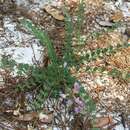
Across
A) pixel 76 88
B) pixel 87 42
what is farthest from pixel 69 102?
pixel 87 42

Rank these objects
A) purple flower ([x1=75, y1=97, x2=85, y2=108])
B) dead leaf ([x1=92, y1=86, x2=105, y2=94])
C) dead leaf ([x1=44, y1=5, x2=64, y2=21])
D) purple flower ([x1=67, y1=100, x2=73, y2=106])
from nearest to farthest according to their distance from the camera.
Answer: purple flower ([x1=75, y1=97, x2=85, y2=108]) < purple flower ([x1=67, y1=100, x2=73, y2=106]) < dead leaf ([x1=92, y1=86, x2=105, y2=94]) < dead leaf ([x1=44, y1=5, x2=64, y2=21])

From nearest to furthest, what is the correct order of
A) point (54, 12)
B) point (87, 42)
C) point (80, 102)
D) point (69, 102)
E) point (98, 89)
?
1. point (80, 102)
2. point (69, 102)
3. point (98, 89)
4. point (87, 42)
5. point (54, 12)

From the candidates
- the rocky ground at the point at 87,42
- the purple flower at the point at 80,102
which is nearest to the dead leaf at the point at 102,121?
the rocky ground at the point at 87,42

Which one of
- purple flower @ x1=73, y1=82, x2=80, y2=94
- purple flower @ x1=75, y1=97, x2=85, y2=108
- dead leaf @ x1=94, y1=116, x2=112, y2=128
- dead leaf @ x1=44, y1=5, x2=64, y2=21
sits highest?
dead leaf @ x1=44, y1=5, x2=64, y2=21

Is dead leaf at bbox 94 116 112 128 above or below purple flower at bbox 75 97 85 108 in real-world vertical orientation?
below

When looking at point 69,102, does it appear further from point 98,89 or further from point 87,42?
point 87,42

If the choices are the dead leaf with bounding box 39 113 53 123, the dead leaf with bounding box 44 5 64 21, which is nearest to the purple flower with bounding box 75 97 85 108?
the dead leaf with bounding box 39 113 53 123

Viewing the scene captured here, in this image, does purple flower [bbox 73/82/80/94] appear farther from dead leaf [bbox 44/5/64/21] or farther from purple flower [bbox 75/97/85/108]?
dead leaf [bbox 44/5/64/21]

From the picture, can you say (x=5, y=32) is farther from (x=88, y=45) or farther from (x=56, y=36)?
(x=88, y=45)
